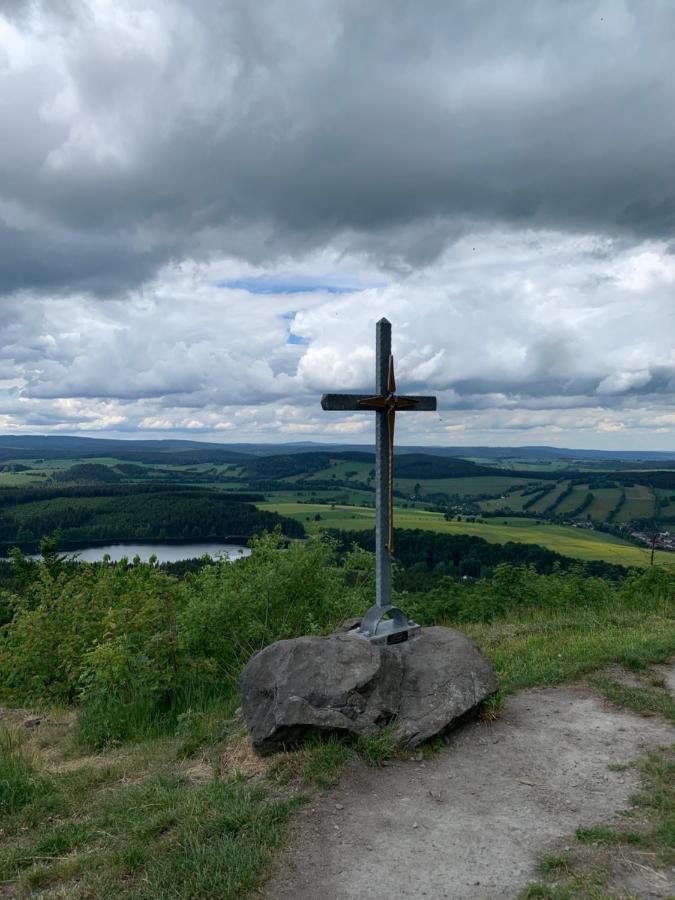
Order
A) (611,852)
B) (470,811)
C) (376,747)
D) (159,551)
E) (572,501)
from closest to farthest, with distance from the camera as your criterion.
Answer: (611,852) → (470,811) → (376,747) → (159,551) → (572,501)

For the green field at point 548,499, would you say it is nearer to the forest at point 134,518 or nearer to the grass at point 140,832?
the forest at point 134,518

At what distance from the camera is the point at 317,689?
653 centimetres

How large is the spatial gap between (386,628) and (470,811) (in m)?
2.96

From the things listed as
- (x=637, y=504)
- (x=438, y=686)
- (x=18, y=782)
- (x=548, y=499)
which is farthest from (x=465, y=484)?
(x=18, y=782)

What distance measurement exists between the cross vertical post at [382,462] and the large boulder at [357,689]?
1094mm

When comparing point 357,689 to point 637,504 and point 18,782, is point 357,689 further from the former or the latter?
point 637,504

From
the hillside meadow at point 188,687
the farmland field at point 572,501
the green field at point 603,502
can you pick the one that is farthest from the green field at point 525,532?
the hillside meadow at point 188,687

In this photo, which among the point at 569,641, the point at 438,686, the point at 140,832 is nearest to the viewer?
the point at 140,832

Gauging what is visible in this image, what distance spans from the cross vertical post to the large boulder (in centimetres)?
109

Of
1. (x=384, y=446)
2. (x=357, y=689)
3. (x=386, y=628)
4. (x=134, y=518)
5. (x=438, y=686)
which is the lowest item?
(x=134, y=518)

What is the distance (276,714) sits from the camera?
20.8 feet

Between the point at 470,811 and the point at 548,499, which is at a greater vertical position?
the point at 470,811

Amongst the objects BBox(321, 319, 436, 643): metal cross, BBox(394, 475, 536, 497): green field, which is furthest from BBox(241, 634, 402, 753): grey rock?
BBox(394, 475, 536, 497): green field

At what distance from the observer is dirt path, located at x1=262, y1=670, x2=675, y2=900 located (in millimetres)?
4395
